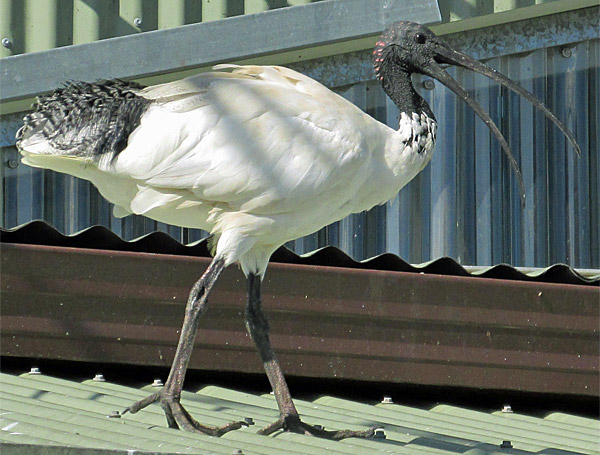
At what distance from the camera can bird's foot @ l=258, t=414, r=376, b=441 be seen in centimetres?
488

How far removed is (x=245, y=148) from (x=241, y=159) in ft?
0.22

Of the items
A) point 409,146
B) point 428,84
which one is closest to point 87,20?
point 428,84

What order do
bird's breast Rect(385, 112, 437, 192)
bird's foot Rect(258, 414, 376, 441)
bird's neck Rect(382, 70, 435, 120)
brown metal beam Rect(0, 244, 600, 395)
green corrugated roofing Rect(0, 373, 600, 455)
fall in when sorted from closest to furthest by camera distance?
1. green corrugated roofing Rect(0, 373, 600, 455)
2. bird's foot Rect(258, 414, 376, 441)
3. bird's breast Rect(385, 112, 437, 192)
4. bird's neck Rect(382, 70, 435, 120)
5. brown metal beam Rect(0, 244, 600, 395)

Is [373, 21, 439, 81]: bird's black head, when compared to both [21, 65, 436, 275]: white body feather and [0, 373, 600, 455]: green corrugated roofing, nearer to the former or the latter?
[21, 65, 436, 275]: white body feather

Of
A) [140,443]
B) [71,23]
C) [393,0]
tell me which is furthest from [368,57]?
[140,443]

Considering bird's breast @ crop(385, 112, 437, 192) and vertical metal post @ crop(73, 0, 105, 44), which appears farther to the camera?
vertical metal post @ crop(73, 0, 105, 44)

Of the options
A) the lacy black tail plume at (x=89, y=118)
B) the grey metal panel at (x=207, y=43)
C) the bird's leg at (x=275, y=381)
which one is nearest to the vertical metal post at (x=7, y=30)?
the grey metal panel at (x=207, y=43)

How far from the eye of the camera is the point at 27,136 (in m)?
5.17

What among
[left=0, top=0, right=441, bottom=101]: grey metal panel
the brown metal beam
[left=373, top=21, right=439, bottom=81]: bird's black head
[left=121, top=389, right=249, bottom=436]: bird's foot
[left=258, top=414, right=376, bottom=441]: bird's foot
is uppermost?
[left=0, top=0, right=441, bottom=101]: grey metal panel

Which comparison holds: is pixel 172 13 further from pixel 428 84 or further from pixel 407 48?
pixel 407 48

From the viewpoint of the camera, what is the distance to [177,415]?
474 centimetres

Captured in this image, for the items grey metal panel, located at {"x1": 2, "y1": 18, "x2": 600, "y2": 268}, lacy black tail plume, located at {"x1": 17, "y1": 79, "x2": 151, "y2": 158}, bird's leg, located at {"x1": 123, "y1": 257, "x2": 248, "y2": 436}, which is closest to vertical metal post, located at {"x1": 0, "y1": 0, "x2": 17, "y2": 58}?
grey metal panel, located at {"x1": 2, "y1": 18, "x2": 600, "y2": 268}

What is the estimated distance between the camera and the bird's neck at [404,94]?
5645 mm

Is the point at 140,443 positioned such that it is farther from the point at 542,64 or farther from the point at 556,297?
the point at 542,64
